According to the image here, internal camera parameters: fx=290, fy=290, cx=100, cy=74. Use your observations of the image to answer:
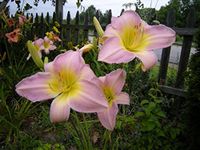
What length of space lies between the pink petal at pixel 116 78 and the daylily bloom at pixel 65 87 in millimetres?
47

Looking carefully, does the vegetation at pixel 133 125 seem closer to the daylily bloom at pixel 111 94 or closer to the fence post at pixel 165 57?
the fence post at pixel 165 57

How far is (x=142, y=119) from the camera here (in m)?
2.34

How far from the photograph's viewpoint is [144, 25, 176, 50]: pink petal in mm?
688

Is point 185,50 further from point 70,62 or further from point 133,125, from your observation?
point 70,62

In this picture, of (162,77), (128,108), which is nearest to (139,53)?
(128,108)

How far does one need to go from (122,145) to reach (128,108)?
1.86 ft

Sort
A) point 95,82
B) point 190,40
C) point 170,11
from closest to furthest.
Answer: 1. point 95,82
2. point 190,40
3. point 170,11

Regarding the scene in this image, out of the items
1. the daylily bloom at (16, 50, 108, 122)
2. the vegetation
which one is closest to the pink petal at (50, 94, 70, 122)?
the daylily bloom at (16, 50, 108, 122)

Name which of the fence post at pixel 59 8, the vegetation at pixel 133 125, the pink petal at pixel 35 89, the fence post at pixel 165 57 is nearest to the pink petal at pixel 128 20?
the pink petal at pixel 35 89

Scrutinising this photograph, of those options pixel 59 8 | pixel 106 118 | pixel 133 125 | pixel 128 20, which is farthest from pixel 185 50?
pixel 59 8

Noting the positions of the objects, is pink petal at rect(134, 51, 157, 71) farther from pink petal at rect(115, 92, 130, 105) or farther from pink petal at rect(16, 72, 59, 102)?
pink petal at rect(16, 72, 59, 102)

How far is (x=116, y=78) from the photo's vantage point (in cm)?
69

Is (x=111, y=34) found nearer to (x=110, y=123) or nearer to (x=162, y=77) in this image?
(x=110, y=123)

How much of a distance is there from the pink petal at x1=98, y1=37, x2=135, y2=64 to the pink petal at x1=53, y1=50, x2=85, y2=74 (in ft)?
0.19
